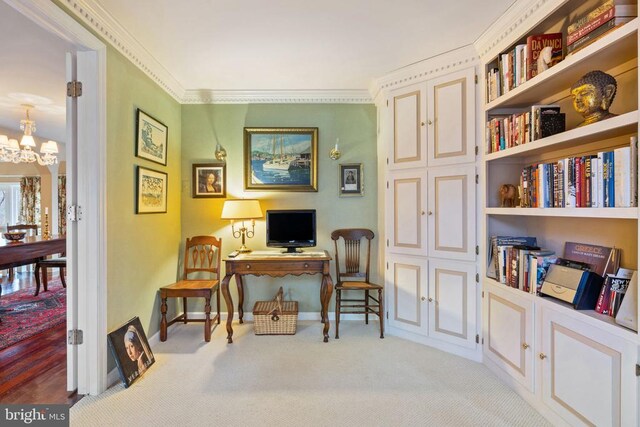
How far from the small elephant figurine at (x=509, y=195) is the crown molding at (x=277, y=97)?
1761mm

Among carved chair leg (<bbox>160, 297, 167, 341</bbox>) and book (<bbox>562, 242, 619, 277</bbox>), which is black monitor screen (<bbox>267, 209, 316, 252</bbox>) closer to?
carved chair leg (<bbox>160, 297, 167, 341</bbox>)

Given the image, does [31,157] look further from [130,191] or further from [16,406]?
[16,406]

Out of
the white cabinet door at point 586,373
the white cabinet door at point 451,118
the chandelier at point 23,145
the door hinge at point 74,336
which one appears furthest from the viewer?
the chandelier at point 23,145

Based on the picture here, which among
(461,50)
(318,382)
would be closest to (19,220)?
(318,382)

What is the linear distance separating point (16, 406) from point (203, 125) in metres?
2.75

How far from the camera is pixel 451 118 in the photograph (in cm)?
243

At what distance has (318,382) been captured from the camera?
6.66 ft

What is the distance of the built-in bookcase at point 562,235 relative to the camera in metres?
1.30

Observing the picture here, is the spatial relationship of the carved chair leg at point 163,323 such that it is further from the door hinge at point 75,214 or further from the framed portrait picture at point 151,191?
the door hinge at point 75,214

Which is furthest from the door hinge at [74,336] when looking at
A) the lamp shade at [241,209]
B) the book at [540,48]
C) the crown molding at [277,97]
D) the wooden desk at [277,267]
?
the book at [540,48]

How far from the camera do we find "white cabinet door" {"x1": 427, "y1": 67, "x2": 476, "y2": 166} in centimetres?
233

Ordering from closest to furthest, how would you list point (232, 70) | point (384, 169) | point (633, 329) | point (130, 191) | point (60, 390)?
point (633, 329)
point (60, 390)
point (130, 191)
point (232, 70)
point (384, 169)

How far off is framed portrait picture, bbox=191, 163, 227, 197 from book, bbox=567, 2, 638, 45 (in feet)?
10.1

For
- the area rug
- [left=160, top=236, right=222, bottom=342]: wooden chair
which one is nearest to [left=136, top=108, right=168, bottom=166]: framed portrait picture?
[left=160, top=236, right=222, bottom=342]: wooden chair
